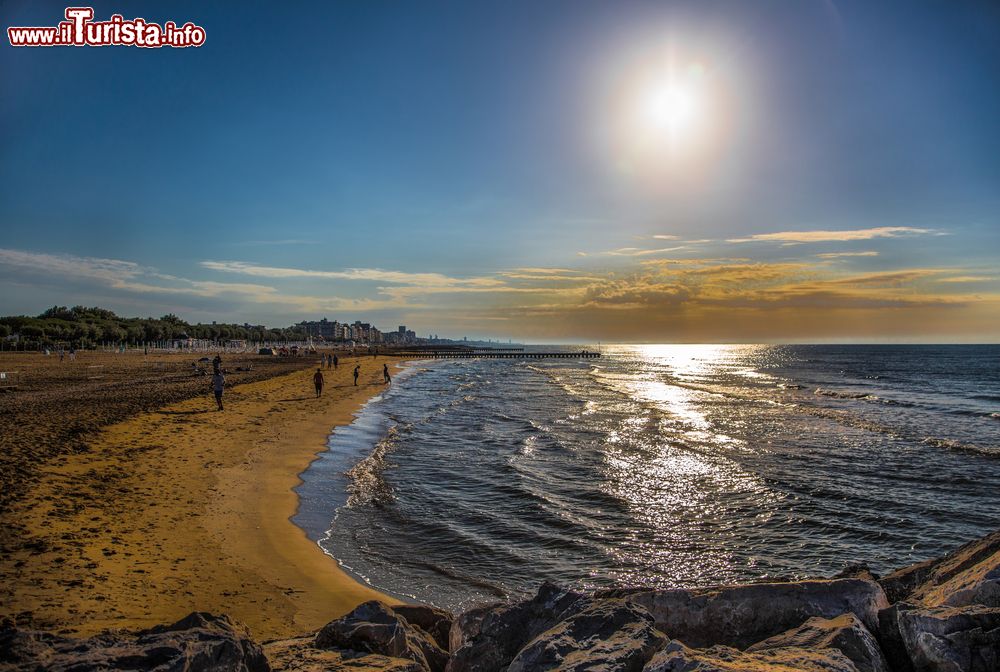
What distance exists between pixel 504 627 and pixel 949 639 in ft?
10.3

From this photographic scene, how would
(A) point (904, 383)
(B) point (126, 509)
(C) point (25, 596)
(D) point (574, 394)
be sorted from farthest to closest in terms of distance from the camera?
(A) point (904, 383)
(D) point (574, 394)
(B) point (126, 509)
(C) point (25, 596)

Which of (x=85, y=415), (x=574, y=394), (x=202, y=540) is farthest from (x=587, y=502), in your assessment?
(x=574, y=394)

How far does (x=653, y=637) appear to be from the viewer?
3785 mm

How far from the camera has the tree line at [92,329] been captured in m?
80.2

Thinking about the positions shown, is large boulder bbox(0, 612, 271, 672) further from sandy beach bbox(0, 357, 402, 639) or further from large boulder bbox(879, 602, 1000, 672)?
large boulder bbox(879, 602, 1000, 672)

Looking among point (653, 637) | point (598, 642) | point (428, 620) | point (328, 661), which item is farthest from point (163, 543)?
point (653, 637)

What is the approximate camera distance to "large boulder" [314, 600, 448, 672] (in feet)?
14.2

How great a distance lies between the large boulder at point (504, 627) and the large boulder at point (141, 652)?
5.13 feet

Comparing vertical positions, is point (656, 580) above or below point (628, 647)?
below

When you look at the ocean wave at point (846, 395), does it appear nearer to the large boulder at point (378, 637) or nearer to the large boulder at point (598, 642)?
the large boulder at point (598, 642)

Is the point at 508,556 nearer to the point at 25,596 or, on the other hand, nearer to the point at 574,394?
the point at 25,596

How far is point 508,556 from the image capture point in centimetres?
983

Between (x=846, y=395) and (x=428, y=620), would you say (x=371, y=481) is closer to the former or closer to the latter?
(x=428, y=620)

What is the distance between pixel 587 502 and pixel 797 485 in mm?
6638
